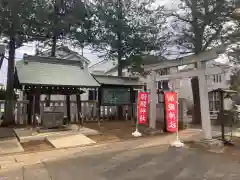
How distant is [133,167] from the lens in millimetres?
6004

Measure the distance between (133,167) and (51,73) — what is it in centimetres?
700

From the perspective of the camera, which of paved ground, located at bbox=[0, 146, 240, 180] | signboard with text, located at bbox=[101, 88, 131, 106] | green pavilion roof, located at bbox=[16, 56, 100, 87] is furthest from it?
signboard with text, located at bbox=[101, 88, 131, 106]

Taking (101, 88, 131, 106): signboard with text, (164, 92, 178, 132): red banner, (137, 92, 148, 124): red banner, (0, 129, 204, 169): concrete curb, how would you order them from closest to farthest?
(0, 129, 204, 169): concrete curb < (164, 92, 178, 132): red banner < (137, 92, 148, 124): red banner < (101, 88, 131, 106): signboard with text

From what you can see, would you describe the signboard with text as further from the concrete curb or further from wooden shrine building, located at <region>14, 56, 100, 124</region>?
the concrete curb

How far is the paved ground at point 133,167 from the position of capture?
5.38m

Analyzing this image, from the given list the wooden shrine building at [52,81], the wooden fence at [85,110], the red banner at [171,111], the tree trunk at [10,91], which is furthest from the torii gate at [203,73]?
the tree trunk at [10,91]

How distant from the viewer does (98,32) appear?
15.5 meters

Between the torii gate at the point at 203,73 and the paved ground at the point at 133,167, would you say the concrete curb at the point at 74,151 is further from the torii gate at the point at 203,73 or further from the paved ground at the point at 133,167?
the torii gate at the point at 203,73

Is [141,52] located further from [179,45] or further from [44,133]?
[44,133]

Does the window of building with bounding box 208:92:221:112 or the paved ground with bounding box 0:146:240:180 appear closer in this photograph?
the paved ground with bounding box 0:146:240:180

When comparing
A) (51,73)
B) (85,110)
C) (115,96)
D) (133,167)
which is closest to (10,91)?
(51,73)

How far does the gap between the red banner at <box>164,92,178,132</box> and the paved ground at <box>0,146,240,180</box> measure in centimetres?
182

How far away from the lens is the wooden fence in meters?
12.7

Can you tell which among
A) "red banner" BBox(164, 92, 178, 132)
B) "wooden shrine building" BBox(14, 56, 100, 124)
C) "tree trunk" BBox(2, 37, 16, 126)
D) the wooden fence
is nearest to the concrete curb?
"red banner" BBox(164, 92, 178, 132)
